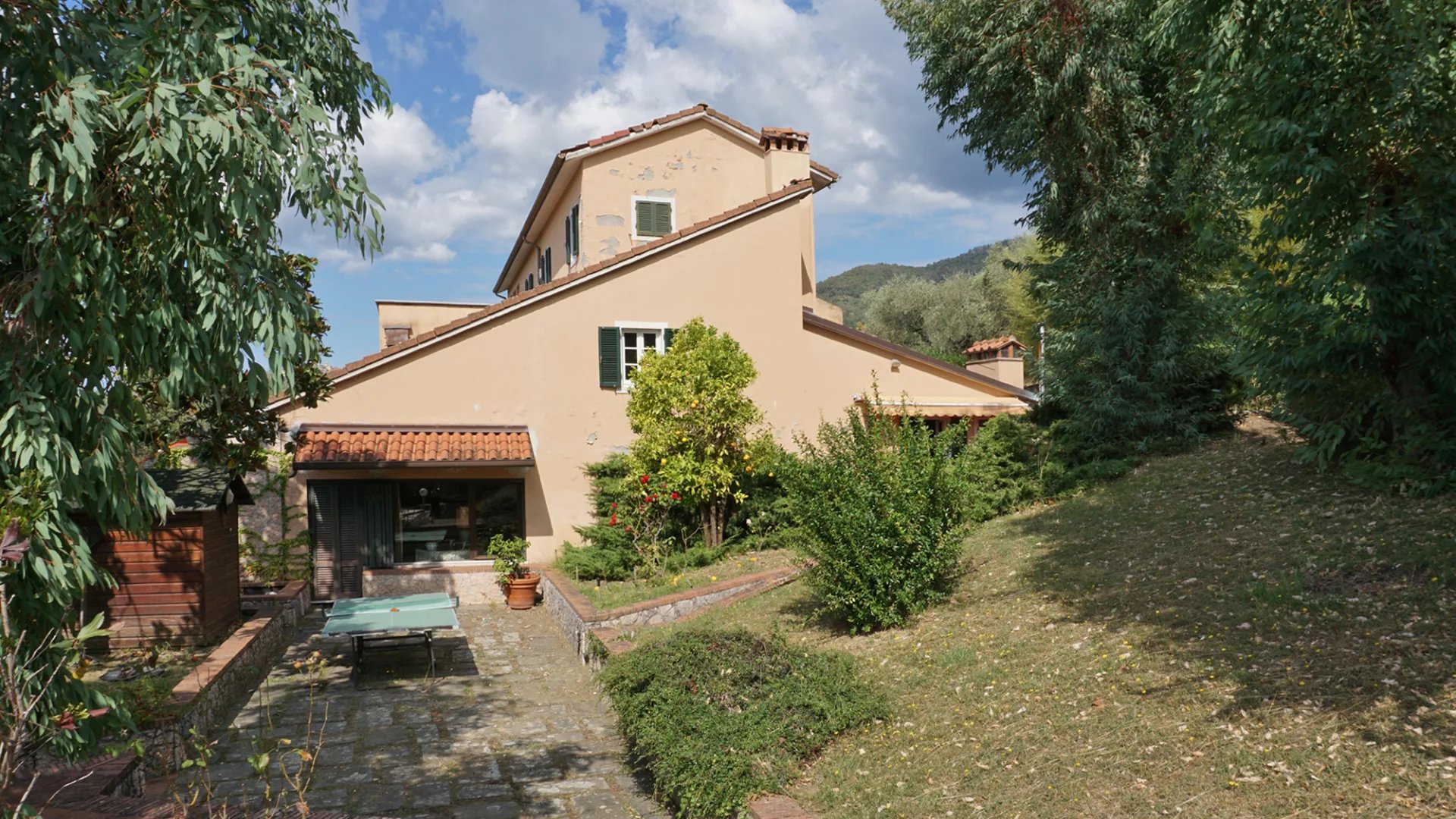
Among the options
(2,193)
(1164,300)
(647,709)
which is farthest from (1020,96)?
(2,193)

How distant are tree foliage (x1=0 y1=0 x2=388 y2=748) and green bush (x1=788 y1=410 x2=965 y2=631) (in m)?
5.27

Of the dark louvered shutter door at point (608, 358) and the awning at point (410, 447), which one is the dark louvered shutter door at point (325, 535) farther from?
the dark louvered shutter door at point (608, 358)

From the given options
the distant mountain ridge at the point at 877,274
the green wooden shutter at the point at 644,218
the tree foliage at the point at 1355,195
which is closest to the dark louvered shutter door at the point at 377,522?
the green wooden shutter at the point at 644,218

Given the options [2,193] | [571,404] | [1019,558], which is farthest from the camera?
[571,404]

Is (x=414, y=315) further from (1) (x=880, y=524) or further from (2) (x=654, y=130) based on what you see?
(1) (x=880, y=524)

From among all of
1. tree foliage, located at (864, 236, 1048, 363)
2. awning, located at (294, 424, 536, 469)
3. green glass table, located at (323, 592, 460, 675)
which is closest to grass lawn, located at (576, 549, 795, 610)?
green glass table, located at (323, 592, 460, 675)

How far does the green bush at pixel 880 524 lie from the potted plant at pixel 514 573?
7179 mm

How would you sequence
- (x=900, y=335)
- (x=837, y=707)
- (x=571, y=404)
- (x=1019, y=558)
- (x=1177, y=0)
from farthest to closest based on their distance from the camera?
1. (x=900, y=335)
2. (x=571, y=404)
3. (x=1019, y=558)
4. (x=1177, y=0)
5. (x=837, y=707)

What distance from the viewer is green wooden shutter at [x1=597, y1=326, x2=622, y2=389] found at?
681 inches

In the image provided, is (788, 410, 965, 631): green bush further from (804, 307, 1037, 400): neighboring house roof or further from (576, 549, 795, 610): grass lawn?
(804, 307, 1037, 400): neighboring house roof

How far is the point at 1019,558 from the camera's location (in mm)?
10547

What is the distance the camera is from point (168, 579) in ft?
36.2

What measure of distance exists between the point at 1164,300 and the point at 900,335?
32614 millimetres

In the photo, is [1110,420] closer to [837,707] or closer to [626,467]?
[626,467]
